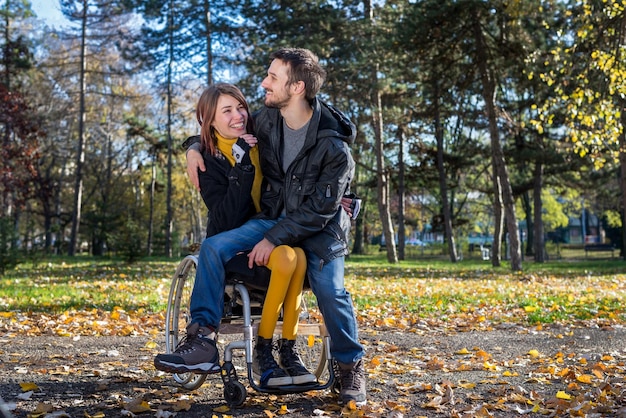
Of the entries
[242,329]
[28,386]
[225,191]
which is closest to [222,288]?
[242,329]

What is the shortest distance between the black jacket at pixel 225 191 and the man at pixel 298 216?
84mm

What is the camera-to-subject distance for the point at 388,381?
4.59 meters

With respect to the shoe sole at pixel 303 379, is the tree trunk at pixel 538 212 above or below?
above

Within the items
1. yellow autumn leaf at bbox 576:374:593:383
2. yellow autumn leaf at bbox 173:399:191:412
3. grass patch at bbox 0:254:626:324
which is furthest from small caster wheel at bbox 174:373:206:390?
grass patch at bbox 0:254:626:324

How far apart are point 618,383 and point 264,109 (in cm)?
279

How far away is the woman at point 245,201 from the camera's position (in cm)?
377

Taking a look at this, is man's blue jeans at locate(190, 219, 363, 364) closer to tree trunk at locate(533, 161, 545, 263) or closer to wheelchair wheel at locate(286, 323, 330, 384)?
wheelchair wheel at locate(286, 323, 330, 384)

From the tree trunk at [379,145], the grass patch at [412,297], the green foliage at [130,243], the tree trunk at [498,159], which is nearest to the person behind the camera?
the grass patch at [412,297]

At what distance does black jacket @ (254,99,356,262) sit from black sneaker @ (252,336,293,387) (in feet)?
1.93

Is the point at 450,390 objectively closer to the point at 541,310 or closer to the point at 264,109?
the point at 264,109

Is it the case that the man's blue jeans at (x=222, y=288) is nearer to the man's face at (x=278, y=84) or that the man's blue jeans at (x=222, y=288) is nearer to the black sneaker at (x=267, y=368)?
the black sneaker at (x=267, y=368)

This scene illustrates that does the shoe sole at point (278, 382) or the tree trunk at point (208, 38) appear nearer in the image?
the shoe sole at point (278, 382)

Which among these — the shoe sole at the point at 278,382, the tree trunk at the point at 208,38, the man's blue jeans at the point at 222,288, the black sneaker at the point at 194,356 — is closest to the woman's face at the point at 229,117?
the man's blue jeans at the point at 222,288

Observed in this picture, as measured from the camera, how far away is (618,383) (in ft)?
14.5
